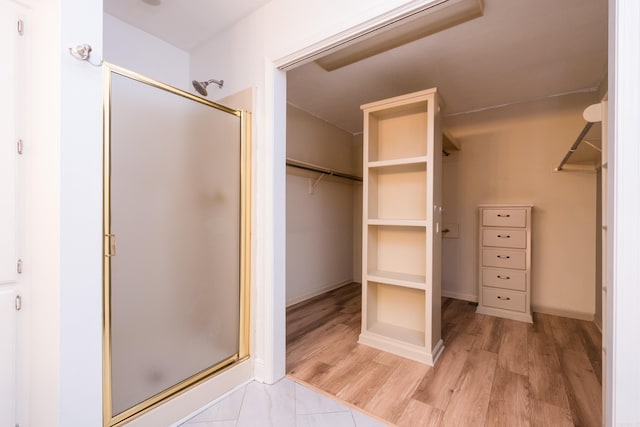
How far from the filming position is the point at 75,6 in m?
1.02

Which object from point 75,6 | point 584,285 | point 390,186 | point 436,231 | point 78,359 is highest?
point 75,6

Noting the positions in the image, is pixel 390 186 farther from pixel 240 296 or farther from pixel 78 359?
pixel 78 359

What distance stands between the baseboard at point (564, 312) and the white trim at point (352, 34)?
131 inches

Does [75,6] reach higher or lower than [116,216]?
higher

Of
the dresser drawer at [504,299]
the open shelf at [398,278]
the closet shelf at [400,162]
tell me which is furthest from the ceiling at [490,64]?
the dresser drawer at [504,299]

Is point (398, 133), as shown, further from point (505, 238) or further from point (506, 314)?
point (506, 314)

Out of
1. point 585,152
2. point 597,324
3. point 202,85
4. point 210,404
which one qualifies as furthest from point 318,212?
point 597,324

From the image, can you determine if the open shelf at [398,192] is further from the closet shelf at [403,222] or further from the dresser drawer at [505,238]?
the dresser drawer at [505,238]

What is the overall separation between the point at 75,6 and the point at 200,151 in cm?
71

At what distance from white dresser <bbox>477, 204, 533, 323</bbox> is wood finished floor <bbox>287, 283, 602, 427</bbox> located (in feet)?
0.61

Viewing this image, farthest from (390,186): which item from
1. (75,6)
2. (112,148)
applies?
(75,6)

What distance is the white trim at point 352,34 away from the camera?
1.22m

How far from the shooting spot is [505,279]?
9.36ft

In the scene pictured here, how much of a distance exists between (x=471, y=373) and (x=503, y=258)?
5.02 ft
